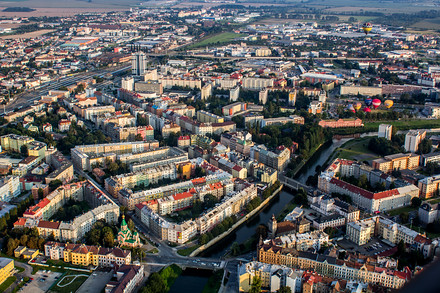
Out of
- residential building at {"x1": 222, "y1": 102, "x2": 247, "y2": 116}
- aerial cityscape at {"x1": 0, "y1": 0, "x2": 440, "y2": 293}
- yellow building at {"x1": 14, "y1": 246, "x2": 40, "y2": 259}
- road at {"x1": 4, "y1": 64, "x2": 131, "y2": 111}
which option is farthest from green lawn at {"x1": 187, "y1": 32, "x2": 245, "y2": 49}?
yellow building at {"x1": 14, "y1": 246, "x2": 40, "y2": 259}

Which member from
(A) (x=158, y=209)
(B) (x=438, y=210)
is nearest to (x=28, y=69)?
(A) (x=158, y=209)

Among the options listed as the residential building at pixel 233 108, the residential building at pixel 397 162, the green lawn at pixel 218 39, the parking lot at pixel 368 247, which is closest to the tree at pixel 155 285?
the parking lot at pixel 368 247

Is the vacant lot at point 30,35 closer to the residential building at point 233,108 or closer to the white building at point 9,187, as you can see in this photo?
the residential building at point 233,108

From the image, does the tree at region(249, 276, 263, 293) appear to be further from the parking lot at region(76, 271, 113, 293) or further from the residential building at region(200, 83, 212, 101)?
the residential building at region(200, 83, 212, 101)

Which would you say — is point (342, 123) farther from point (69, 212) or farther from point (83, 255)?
point (83, 255)

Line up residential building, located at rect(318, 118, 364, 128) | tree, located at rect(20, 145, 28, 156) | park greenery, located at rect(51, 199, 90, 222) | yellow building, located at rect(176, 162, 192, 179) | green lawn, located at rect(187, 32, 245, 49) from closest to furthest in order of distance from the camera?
park greenery, located at rect(51, 199, 90, 222)
yellow building, located at rect(176, 162, 192, 179)
tree, located at rect(20, 145, 28, 156)
residential building, located at rect(318, 118, 364, 128)
green lawn, located at rect(187, 32, 245, 49)
